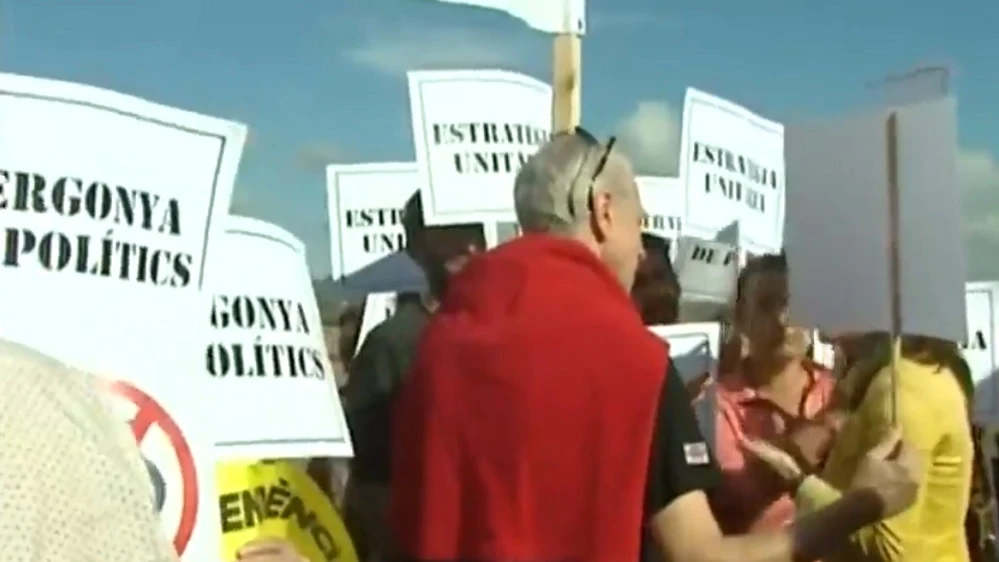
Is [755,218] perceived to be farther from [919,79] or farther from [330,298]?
[919,79]

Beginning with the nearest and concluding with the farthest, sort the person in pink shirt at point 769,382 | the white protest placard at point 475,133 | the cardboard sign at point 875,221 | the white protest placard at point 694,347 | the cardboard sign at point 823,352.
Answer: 1. the cardboard sign at point 875,221
2. the person in pink shirt at point 769,382
3. the white protest placard at point 475,133
4. the white protest placard at point 694,347
5. the cardboard sign at point 823,352

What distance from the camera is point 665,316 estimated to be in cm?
410

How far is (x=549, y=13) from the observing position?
11.2 feet

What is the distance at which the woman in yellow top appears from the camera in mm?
3189

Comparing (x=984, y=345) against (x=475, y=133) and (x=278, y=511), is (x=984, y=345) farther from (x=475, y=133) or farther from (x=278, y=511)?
(x=278, y=511)

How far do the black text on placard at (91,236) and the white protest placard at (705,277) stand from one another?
269 centimetres

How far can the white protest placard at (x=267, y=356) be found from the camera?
2.69m

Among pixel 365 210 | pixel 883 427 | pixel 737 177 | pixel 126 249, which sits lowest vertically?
pixel 883 427

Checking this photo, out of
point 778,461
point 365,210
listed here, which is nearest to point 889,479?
point 778,461

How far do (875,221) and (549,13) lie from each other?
32.6 inches

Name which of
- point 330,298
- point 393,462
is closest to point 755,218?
point 330,298

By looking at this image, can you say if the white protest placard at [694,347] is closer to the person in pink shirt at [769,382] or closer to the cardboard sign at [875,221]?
the person in pink shirt at [769,382]

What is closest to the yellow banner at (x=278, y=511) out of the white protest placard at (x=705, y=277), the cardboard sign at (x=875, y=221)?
the cardboard sign at (x=875, y=221)

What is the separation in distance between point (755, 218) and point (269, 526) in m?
2.65
